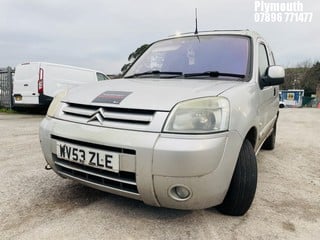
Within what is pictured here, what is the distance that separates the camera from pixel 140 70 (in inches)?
132

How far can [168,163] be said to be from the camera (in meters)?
1.87

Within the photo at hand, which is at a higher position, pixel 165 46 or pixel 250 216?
pixel 165 46

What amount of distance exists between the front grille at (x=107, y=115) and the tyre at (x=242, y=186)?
80cm

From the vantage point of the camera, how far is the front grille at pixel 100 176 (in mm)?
2016

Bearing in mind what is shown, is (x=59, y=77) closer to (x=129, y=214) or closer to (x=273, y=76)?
(x=273, y=76)

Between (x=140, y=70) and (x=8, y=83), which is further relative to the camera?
(x=8, y=83)

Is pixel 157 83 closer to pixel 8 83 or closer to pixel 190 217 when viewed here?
pixel 190 217

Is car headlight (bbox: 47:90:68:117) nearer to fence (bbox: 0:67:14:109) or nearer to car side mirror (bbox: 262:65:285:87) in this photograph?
car side mirror (bbox: 262:65:285:87)

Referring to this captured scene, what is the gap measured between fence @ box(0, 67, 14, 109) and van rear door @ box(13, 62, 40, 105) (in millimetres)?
1466

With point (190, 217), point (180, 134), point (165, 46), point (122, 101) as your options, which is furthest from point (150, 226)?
point (165, 46)

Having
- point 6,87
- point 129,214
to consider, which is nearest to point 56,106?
point 129,214

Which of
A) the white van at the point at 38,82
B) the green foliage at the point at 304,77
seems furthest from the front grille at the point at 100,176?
the green foliage at the point at 304,77

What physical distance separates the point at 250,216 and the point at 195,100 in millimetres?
1059

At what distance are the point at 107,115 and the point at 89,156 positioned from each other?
307mm
